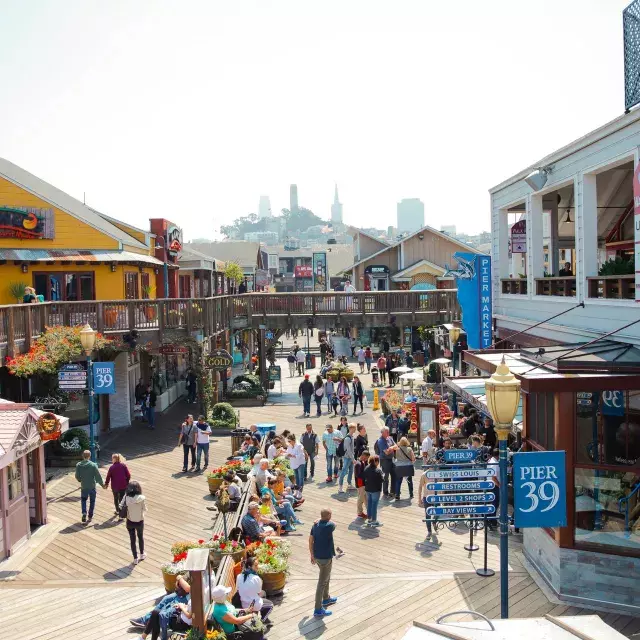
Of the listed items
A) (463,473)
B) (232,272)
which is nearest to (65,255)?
(463,473)

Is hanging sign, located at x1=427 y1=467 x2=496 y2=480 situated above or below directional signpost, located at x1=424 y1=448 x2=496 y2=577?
above

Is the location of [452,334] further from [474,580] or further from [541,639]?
[541,639]

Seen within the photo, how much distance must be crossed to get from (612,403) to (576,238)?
13.4 ft

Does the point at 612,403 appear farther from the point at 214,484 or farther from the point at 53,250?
the point at 53,250

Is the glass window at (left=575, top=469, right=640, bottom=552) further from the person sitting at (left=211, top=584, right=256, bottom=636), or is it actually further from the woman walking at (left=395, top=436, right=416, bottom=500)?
the woman walking at (left=395, top=436, right=416, bottom=500)

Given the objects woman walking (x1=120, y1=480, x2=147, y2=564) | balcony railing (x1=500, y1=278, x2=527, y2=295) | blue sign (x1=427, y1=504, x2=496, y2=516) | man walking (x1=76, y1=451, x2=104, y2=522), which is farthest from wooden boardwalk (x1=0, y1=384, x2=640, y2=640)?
balcony railing (x1=500, y1=278, x2=527, y2=295)

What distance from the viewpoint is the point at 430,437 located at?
17547 millimetres

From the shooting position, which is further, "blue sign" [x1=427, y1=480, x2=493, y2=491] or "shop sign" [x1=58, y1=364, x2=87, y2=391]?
"shop sign" [x1=58, y1=364, x2=87, y2=391]

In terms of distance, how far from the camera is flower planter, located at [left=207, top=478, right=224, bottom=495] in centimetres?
1739

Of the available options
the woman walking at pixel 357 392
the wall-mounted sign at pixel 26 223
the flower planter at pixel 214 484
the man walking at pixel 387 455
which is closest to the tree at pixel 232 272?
the wall-mounted sign at pixel 26 223

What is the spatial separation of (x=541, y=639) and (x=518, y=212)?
16.0 meters

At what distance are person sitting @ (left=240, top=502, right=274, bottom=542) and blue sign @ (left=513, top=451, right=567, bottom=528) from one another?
4812mm

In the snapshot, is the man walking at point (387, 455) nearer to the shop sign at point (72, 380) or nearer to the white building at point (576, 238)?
the white building at point (576, 238)

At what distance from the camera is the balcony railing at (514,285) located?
18.6 m
